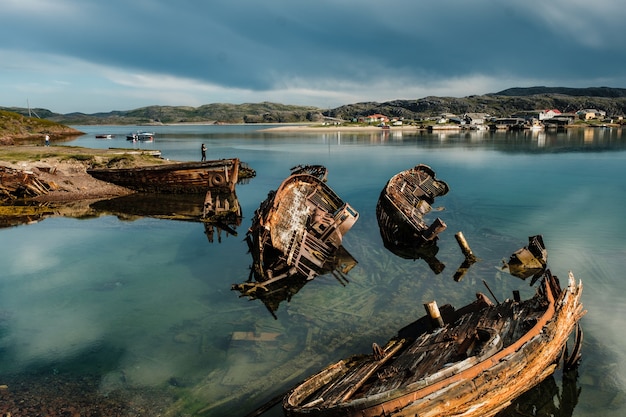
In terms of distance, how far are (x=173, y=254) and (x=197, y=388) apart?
Result: 13374 mm

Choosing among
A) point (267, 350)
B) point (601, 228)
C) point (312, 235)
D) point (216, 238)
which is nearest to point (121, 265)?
Answer: point (216, 238)

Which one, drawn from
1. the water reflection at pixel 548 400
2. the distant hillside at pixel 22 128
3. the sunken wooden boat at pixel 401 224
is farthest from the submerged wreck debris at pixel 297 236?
the distant hillside at pixel 22 128

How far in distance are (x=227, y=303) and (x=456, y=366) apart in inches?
451

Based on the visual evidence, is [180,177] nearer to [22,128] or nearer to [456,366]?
[456,366]

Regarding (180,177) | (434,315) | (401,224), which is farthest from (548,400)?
(180,177)

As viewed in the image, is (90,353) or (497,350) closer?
(497,350)

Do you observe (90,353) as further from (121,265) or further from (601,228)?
(601,228)

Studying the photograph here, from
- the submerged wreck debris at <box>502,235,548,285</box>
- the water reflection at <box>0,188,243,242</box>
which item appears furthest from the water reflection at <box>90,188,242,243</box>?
the submerged wreck debris at <box>502,235,548,285</box>

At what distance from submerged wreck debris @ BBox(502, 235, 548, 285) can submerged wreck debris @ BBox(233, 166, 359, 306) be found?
827 cm

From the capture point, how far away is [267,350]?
1383cm

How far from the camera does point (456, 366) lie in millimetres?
8312

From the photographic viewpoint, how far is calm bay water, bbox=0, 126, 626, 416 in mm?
12188

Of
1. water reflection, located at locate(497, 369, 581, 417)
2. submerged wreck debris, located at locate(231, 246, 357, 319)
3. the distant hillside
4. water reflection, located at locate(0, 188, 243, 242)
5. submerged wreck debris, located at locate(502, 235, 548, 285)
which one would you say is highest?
the distant hillside

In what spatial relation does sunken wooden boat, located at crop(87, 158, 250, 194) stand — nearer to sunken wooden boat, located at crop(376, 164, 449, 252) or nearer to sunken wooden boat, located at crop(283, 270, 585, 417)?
sunken wooden boat, located at crop(376, 164, 449, 252)
